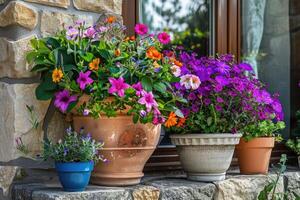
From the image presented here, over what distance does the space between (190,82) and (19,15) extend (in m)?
0.72

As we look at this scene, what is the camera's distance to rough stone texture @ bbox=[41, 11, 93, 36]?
199cm

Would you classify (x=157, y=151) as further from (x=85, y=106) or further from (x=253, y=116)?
(x=85, y=106)

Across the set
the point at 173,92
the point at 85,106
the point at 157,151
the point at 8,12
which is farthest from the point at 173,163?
the point at 8,12

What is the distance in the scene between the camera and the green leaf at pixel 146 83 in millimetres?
1874

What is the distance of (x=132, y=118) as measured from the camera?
1891 mm

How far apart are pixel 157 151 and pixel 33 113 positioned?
2.31 ft

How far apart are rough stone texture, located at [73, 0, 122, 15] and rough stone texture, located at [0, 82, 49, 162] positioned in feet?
1.26

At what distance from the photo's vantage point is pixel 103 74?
186 centimetres

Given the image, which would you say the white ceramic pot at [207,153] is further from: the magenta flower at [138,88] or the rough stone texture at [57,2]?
the rough stone texture at [57,2]

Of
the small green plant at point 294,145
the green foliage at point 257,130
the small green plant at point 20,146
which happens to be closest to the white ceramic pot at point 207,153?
the green foliage at point 257,130

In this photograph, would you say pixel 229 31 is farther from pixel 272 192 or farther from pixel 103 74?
pixel 103 74

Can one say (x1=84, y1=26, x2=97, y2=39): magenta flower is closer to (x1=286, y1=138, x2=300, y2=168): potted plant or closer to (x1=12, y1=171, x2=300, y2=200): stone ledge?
(x1=12, y1=171, x2=300, y2=200): stone ledge

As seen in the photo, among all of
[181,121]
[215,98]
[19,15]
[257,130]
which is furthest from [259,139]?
[19,15]

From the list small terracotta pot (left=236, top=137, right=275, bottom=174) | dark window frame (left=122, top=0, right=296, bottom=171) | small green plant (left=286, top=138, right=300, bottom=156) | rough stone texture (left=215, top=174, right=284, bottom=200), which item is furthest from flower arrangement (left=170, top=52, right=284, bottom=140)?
small green plant (left=286, top=138, right=300, bottom=156)
